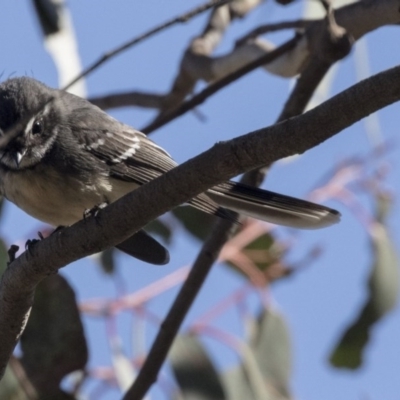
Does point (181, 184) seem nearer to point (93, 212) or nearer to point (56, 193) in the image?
point (93, 212)

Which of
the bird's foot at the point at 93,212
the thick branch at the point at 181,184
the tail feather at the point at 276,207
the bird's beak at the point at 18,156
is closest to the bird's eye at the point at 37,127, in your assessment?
the bird's beak at the point at 18,156

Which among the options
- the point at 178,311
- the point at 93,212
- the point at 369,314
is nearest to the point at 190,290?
the point at 178,311

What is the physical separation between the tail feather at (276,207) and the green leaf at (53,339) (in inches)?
20.1

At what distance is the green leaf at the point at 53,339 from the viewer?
7.98 ft

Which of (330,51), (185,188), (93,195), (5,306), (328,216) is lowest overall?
(5,306)

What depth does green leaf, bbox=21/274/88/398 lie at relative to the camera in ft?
7.98

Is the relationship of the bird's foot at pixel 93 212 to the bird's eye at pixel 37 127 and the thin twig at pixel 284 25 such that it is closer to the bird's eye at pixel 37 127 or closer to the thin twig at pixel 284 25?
the bird's eye at pixel 37 127

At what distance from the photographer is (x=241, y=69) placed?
278 cm

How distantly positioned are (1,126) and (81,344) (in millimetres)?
601

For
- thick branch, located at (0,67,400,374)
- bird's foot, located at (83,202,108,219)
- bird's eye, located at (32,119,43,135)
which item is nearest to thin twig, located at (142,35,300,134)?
bird's eye, located at (32,119,43,135)

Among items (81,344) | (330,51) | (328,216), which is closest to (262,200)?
(328,216)

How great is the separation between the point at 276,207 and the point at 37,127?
0.68 metres

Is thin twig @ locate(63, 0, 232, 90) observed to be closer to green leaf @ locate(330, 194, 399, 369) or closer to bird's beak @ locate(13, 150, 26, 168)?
bird's beak @ locate(13, 150, 26, 168)

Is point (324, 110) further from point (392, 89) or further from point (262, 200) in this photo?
point (262, 200)
